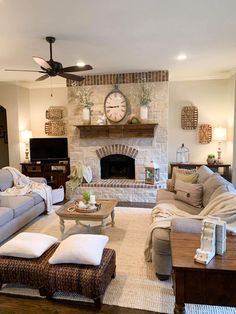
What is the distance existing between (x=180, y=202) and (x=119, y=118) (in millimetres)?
2821

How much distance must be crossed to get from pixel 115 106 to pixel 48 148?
83.8 inches

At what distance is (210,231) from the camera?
188cm

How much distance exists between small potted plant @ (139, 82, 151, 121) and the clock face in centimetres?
41

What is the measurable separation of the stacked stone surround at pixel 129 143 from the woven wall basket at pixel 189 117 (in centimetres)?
86

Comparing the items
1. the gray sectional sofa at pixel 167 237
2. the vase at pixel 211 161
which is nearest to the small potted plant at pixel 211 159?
the vase at pixel 211 161

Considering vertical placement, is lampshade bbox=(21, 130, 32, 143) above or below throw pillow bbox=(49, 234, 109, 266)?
above

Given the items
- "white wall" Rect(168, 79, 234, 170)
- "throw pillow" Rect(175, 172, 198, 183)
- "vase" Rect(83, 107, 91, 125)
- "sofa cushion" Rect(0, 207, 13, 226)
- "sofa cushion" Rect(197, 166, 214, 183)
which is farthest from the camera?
"white wall" Rect(168, 79, 234, 170)

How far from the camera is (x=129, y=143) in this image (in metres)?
6.18

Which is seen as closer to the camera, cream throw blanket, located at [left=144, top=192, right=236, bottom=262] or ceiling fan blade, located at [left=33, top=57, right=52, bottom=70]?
cream throw blanket, located at [left=144, top=192, right=236, bottom=262]

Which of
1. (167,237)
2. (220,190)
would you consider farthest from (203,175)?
(167,237)

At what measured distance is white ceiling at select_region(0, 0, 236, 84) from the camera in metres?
2.66

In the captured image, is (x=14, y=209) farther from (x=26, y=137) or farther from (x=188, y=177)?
(x=26, y=137)

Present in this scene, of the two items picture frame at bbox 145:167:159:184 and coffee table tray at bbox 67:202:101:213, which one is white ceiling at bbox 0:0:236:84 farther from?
coffee table tray at bbox 67:202:101:213

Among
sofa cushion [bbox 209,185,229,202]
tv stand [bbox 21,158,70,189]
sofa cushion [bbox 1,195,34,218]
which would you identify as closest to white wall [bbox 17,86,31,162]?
tv stand [bbox 21,158,70,189]
